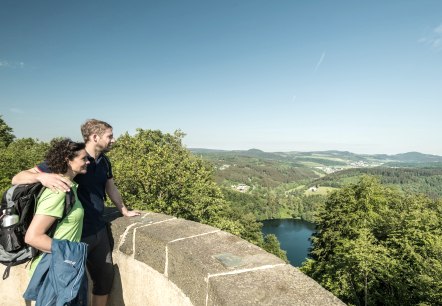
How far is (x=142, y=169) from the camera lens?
18.9 m

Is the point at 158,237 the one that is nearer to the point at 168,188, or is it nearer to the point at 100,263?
the point at 100,263

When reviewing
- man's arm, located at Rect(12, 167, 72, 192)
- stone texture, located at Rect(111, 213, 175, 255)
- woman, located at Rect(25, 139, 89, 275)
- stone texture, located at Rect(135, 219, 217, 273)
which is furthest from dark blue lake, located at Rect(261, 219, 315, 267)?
man's arm, located at Rect(12, 167, 72, 192)

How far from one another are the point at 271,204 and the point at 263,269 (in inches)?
4881

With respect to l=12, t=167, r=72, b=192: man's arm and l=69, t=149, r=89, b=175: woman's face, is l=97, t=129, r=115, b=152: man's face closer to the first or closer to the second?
l=69, t=149, r=89, b=175: woman's face

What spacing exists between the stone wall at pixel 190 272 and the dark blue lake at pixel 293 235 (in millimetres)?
64237

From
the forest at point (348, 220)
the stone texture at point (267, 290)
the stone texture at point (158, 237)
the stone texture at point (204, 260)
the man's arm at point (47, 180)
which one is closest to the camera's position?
the stone texture at point (267, 290)

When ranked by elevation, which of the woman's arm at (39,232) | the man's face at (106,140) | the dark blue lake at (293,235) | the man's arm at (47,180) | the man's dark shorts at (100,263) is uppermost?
the man's face at (106,140)

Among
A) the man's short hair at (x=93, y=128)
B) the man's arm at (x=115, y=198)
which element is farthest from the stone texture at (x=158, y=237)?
the man's short hair at (x=93, y=128)

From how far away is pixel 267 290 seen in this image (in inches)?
64.5

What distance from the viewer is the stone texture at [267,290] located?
5.05 feet

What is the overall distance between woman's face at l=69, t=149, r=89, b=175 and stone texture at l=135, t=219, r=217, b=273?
29.5 inches

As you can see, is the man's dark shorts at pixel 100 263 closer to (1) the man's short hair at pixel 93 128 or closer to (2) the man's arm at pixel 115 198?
(2) the man's arm at pixel 115 198

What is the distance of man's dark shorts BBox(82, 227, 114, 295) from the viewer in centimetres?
251

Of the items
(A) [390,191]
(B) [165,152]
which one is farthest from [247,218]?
(B) [165,152]
